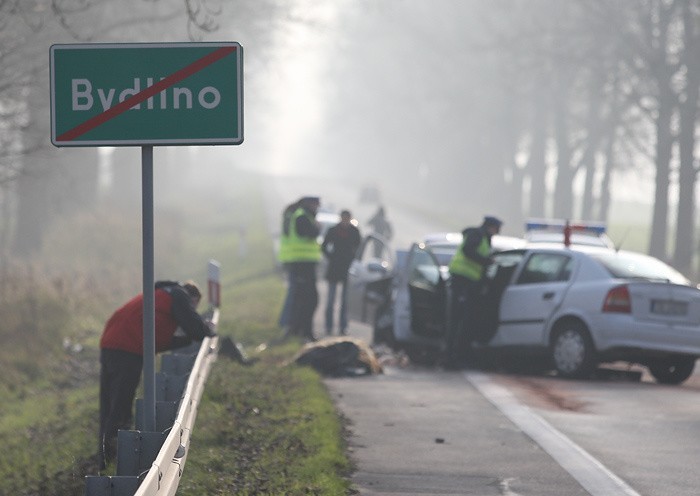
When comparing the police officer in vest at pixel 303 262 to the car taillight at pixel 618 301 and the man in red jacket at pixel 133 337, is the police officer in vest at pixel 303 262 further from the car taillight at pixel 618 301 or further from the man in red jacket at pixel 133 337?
the man in red jacket at pixel 133 337

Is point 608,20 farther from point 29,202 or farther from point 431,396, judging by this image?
point 431,396

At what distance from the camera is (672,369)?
598 inches

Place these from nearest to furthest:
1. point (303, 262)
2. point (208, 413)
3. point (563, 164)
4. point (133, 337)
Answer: point (133, 337) < point (208, 413) < point (303, 262) < point (563, 164)

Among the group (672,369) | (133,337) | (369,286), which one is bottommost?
(672,369)

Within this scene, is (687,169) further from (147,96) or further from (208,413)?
(147,96)

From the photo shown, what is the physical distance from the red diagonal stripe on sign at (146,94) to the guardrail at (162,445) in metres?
1.53

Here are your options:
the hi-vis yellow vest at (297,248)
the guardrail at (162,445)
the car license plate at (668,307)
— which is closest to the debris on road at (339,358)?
the hi-vis yellow vest at (297,248)

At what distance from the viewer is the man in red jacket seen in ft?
31.3

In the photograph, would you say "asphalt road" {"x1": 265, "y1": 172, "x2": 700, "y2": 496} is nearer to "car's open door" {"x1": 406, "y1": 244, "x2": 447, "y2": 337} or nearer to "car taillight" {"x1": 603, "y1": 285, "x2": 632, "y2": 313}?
"car's open door" {"x1": 406, "y1": 244, "x2": 447, "y2": 337}

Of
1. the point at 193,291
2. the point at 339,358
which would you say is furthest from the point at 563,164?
the point at 193,291

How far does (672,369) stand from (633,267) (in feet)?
3.90

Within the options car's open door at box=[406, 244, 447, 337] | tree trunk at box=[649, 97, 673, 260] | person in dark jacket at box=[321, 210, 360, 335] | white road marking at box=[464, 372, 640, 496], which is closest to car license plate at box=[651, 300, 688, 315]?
white road marking at box=[464, 372, 640, 496]

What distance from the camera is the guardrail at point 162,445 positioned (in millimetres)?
5980

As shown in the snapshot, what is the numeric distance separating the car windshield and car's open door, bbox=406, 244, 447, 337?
1881 mm
